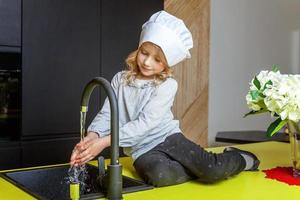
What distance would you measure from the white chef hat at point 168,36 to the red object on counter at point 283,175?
446 millimetres

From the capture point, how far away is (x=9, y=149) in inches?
82.1

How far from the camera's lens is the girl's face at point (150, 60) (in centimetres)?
128

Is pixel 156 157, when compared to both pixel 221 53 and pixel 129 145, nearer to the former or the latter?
pixel 129 145

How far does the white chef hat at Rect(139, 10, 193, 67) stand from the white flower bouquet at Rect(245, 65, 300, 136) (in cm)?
24

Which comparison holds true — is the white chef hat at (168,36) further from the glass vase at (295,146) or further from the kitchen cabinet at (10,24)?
the kitchen cabinet at (10,24)

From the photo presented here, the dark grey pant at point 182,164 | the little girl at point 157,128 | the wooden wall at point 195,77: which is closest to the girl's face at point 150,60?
the little girl at point 157,128

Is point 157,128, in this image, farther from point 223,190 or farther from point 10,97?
point 10,97

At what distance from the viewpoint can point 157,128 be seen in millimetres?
1303

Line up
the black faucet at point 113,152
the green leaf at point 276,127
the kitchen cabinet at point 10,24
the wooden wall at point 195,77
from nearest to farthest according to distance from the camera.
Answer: the black faucet at point 113,152 < the green leaf at point 276,127 < the kitchen cabinet at point 10,24 < the wooden wall at point 195,77

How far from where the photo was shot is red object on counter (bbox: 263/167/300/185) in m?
1.23

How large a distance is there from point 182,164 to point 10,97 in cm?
122

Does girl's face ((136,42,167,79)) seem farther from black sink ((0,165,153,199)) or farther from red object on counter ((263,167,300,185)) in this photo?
red object on counter ((263,167,300,185))

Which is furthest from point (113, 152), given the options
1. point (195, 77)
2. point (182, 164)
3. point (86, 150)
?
point (195, 77)

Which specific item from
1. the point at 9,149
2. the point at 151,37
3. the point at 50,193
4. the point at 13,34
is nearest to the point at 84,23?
the point at 13,34
